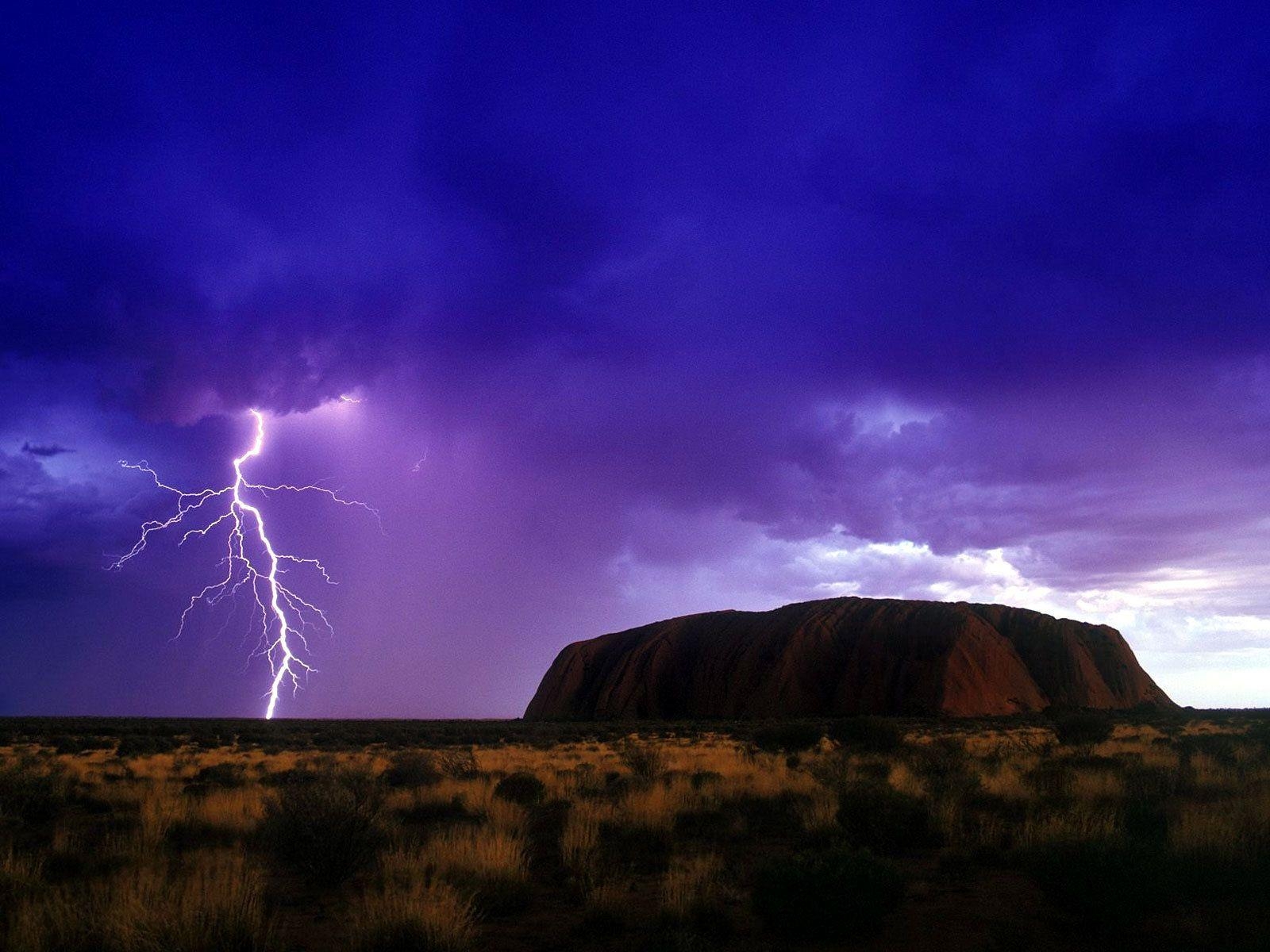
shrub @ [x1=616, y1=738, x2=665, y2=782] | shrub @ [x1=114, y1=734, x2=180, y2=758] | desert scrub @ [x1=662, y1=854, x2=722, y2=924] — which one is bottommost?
shrub @ [x1=114, y1=734, x2=180, y2=758]

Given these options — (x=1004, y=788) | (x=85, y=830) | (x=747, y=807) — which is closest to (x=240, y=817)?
(x=85, y=830)

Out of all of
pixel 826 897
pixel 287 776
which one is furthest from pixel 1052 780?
pixel 287 776

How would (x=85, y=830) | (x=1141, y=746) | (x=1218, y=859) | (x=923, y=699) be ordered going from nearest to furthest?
(x=1218, y=859)
(x=85, y=830)
(x=1141, y=746)
(x=923, y=699)

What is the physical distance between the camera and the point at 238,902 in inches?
255

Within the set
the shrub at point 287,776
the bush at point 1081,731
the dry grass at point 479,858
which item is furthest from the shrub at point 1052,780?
the shrub at point 287,776

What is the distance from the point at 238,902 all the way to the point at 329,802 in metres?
2.63

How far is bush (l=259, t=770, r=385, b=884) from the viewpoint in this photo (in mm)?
8758

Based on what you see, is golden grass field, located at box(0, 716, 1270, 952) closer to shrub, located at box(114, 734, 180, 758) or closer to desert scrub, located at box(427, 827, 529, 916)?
desert scrub, located at box(427, 827, 529, 916)

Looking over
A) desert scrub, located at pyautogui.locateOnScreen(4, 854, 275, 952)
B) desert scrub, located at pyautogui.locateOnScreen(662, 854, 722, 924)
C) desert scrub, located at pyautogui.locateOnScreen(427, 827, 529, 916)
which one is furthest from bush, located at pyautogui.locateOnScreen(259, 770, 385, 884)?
desert scrub, located at pyautogui.locateOnScreen(662, 854, 722, 924)

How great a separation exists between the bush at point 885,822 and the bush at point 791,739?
15.1 meters

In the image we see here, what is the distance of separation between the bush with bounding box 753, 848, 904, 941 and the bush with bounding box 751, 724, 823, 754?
1887cm

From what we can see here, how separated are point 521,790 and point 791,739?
1371cm

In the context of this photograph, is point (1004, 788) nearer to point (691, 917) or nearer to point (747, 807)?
point (747, 807)

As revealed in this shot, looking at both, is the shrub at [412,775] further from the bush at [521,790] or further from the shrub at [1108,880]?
the shrub at [1108,880]
